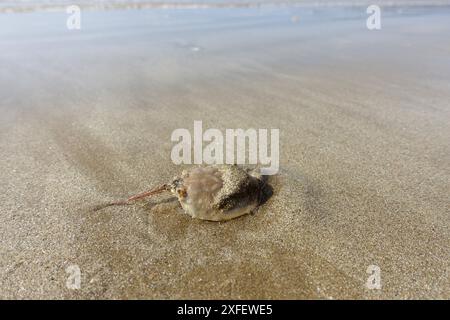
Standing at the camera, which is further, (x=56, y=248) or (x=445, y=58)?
(x=445, y=58)

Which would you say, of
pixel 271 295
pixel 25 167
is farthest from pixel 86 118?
pixel 271 295

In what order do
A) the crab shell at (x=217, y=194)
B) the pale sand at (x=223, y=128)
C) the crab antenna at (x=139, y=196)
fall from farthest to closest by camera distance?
the crab antenna at (x=139, y=196) → the crab shell at (x=217, y=194) → the pale sand at (x=223, y=128)

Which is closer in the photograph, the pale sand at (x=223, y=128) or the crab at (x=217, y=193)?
the pale sand at (x=223, y=128)

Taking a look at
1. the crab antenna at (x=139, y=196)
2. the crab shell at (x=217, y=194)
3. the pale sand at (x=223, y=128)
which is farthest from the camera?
the crab antenna at (x=139, y=196)

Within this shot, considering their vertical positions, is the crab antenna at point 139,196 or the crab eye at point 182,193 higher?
the crab eye at point 182,193

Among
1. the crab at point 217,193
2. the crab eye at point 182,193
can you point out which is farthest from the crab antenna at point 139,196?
the crab eye at point 182,193

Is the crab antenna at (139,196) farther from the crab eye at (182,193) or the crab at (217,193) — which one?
the crab eye at (182,193)

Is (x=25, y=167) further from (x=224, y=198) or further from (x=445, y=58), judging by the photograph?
(x=445, y=58)
